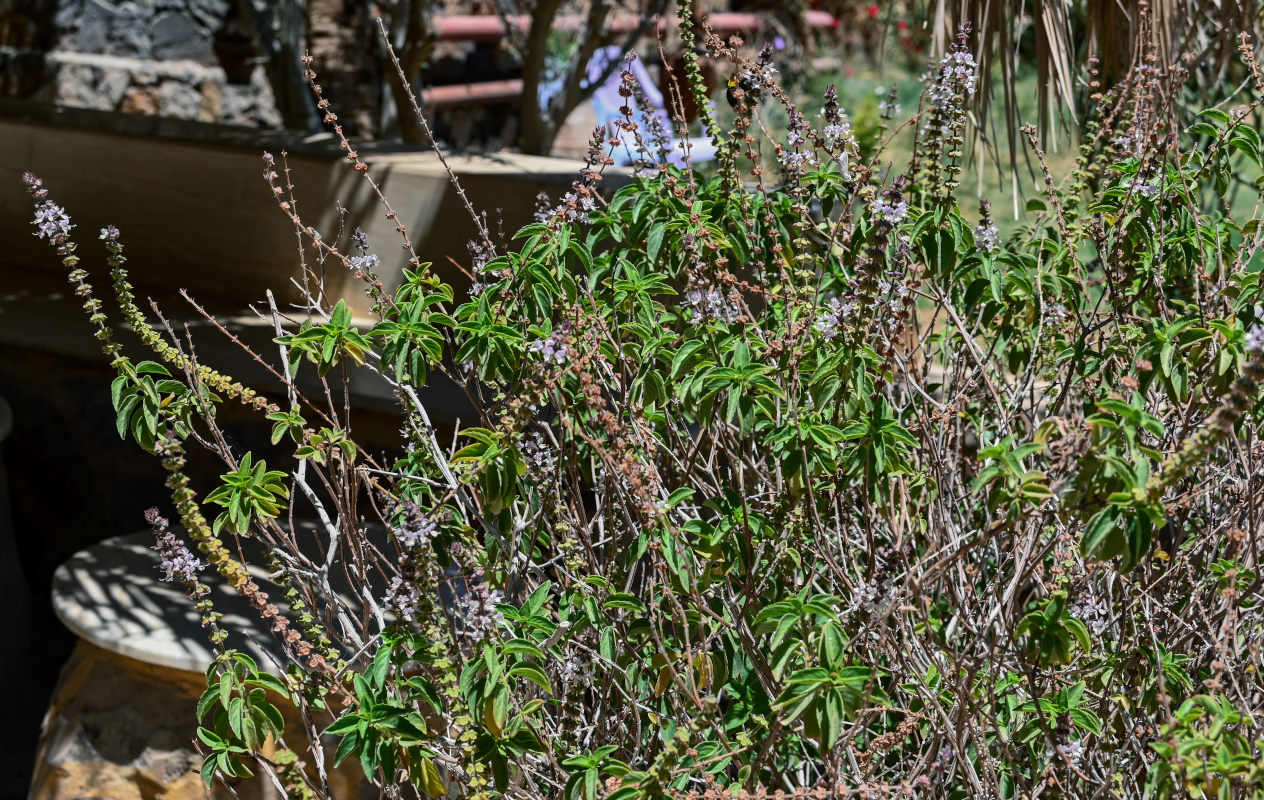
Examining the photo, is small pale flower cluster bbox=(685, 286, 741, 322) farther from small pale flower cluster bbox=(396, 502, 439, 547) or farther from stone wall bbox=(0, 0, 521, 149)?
stone wall bbox=(0, 0, 521, 149)

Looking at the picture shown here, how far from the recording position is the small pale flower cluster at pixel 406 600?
1794 millimetres

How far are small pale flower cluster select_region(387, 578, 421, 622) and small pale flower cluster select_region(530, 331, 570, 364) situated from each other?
0.39m

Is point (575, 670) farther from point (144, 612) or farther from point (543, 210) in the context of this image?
point (144, 612)

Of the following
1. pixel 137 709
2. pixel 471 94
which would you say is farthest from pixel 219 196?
pixel 471 94

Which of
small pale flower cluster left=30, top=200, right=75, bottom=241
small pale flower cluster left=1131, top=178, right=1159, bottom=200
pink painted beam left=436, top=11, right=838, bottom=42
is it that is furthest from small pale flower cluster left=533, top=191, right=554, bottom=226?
pink painted beam left=436, top=11, right=838, bottom=42

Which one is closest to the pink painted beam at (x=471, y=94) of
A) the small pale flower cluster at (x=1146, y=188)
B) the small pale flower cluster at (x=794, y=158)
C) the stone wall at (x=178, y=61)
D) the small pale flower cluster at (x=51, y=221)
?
the stone wall at (x=178, y=61)

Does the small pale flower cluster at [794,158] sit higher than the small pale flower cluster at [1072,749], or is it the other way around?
the small pale flower cluster at [794,158]

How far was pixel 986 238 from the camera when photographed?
2129 millimetres

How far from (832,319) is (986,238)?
44 cm

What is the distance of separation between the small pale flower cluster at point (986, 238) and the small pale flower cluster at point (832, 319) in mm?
337

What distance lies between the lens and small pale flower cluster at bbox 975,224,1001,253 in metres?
2.13

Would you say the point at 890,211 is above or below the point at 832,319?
above

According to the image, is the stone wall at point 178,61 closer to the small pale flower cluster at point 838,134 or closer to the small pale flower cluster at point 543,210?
the small pale flower cluster at point 543,210

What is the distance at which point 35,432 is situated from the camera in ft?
15.0
